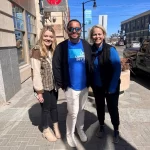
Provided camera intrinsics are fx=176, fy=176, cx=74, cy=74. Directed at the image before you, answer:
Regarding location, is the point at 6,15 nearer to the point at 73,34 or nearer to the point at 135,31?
the point at 73,34

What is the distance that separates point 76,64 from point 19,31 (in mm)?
5533

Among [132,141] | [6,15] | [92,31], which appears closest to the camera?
[92,31]

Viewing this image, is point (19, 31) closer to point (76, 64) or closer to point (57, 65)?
point (57, 65)

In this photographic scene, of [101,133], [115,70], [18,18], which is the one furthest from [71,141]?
[18,18]

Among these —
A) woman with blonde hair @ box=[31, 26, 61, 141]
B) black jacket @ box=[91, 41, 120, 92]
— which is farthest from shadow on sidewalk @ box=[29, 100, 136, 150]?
black jacket @ box=[91, 41, 120, 92]

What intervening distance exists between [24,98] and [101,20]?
4689 millimetres

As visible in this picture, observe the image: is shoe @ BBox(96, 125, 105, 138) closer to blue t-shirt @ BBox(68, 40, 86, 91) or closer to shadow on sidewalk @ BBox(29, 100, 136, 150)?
shadow on sidewalk @ BBox(29, 100, 136, 150)

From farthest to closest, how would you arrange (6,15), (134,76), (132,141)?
(134,76) < (6,15) < (132,141)

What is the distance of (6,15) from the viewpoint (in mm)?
5289

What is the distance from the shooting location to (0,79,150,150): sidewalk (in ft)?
9.61

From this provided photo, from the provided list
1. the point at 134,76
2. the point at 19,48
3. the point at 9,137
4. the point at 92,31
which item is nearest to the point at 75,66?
the point at 92,31

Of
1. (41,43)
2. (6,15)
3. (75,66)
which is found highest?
(6,15)

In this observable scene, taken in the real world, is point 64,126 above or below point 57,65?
below

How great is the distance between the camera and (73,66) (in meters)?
2.49
